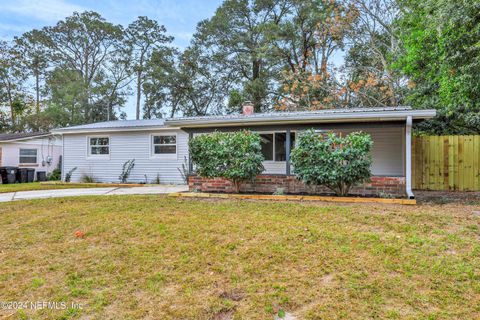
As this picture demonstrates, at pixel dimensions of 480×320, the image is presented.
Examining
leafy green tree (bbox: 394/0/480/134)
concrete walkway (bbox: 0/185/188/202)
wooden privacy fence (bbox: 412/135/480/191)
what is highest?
leafy green tree (bbox: 394/0/480/134)

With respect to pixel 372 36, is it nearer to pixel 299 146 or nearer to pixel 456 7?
pixel 456 7

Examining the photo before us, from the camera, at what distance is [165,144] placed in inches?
501

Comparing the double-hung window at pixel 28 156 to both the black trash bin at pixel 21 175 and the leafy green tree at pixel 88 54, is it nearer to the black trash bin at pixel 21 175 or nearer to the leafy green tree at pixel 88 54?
the black trash bin at pixel 21 175

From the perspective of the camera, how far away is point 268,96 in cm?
2072

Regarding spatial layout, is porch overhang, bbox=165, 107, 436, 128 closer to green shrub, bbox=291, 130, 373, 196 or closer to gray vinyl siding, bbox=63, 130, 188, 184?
green shrub, bbox=291, 130, 373, 196

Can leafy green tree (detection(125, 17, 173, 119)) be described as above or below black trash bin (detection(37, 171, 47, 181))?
above

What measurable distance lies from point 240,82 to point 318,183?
15.8m

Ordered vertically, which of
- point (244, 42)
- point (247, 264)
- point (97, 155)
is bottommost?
point (247, 264)

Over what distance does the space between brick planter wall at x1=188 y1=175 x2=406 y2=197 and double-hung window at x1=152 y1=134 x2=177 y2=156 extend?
3749mm

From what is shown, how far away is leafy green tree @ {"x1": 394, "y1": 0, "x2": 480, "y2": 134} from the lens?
7.12m

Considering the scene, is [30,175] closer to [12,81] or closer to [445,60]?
[12,81]

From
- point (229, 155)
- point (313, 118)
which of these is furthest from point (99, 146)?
point (313, 118)

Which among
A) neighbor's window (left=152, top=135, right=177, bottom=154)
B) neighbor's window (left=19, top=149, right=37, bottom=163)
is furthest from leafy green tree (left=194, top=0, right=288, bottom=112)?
neighbor's window (left=19, top=149, right=37, bottom=163)

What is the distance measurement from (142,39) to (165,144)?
1683 centimetres
